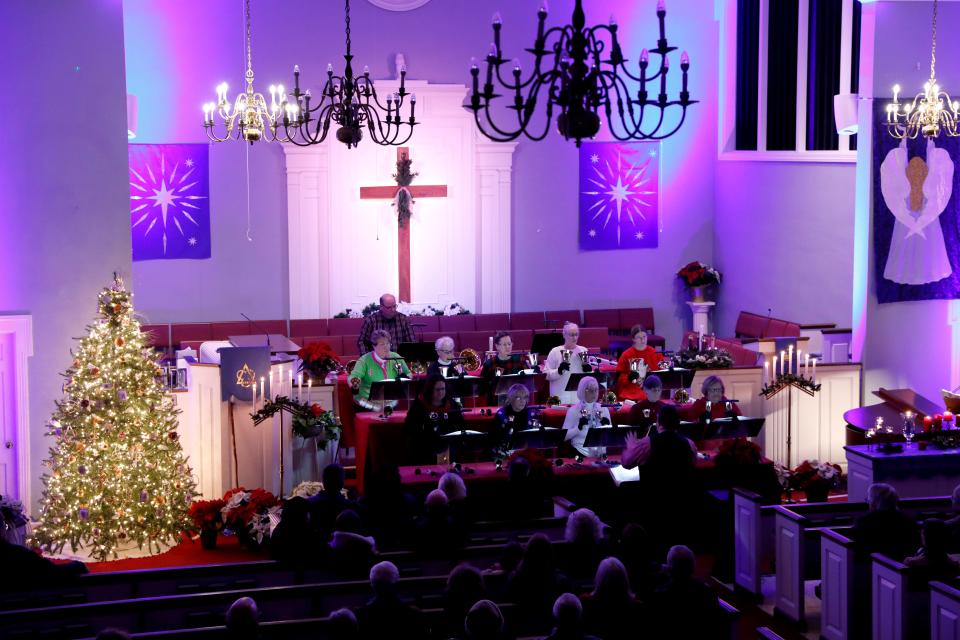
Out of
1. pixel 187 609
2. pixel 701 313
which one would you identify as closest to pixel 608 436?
pixel 187 609

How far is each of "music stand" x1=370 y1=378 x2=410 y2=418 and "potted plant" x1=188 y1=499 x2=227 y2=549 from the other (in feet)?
5.98

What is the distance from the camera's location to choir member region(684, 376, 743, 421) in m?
10.5

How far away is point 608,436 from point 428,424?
1.62 metres

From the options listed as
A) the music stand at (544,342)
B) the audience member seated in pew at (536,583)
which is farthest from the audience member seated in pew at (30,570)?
the music stand at (544,342)

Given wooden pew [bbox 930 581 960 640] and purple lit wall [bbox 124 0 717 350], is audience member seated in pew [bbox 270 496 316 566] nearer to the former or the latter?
wooden pew [bbox 930 581 960 640]

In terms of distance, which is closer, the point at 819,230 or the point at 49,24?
the point at 49,24

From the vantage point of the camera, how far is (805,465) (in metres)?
10.2

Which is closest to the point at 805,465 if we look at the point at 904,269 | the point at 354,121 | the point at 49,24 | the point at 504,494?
the point at 504,494

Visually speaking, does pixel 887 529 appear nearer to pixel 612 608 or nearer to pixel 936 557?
pixel 936 557

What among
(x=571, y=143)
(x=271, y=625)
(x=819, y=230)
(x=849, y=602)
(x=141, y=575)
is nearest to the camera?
(x=271, y=625)

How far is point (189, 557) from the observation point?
32.2 ft

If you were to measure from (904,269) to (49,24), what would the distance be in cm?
942

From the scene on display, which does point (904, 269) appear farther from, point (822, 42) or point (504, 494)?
point (504, 494)

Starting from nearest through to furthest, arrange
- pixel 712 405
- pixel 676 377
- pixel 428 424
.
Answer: pixel 428 424 → pixel 712 405 → pixel 676 377
